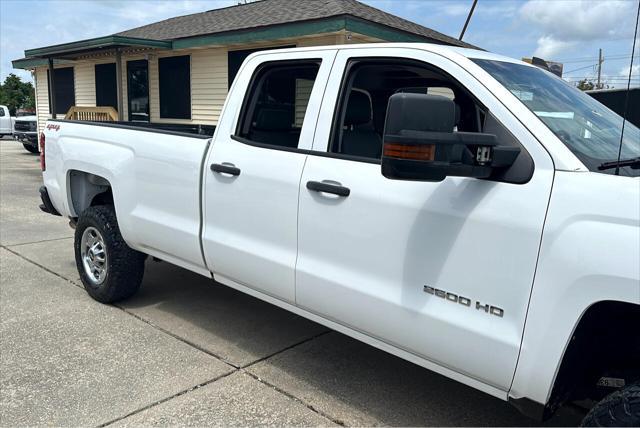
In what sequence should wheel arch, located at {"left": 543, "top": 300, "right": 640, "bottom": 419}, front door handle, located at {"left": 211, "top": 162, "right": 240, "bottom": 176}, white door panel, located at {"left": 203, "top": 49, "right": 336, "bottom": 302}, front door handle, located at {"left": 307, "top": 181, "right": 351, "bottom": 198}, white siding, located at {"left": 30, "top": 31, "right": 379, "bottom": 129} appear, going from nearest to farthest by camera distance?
wheel arch, located at {"left": 543, "top": 300, "right": 640, "bottom": 419}, front door handle, located at {"left": 307, "top": 181, "right": 351, "bottom": 198}, white door panel, located at {"left": 203, "top": 49, "right": 336, "bottom": 302}, front door handle, located at {"left": 211, "top": 162, "right": 240, "bottom": 176}, white siding, located at {"left": 30, "top": 31, "right": 379, "bottom": 129}

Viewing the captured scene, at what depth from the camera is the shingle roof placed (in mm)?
11820

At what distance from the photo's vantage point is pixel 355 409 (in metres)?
3.30

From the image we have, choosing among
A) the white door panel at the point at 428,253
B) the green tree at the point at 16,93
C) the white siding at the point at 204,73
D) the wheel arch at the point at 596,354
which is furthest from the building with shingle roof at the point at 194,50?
the green tree at the point at 16,93

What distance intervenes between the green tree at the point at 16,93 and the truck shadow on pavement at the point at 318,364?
6017 centimetres

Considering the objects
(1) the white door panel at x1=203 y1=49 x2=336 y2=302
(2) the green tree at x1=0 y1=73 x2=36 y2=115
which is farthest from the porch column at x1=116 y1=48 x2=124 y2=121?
(2) the green tree at x1=0 y1=73 x2=36 y2=115

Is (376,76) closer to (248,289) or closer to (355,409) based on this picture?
(248,289)

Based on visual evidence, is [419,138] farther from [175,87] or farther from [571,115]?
[175,87]

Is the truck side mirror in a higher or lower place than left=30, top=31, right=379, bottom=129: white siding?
lower

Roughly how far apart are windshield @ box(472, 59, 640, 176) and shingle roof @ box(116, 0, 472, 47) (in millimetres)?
8027

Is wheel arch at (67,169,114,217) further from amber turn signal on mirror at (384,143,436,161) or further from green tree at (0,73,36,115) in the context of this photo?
green tree at (0,73,36,115)

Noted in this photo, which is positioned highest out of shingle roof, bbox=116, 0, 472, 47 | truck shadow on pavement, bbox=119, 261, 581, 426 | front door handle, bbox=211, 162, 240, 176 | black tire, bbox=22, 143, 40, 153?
shingle roof, bbox=116, 0, 472, 47

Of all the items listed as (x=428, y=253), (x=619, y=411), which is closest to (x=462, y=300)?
(x=428, y=253)

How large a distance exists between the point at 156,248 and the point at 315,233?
168 cm

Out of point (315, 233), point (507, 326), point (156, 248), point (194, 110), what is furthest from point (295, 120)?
point (194, 110)
